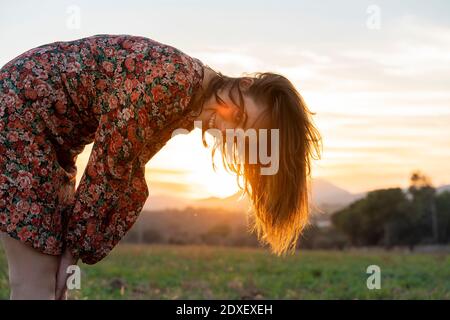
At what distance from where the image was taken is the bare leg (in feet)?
8.62

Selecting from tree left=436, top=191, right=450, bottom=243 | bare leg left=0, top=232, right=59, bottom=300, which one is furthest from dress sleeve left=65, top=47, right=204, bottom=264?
tree left=436, top=191, right=450, bottom=243

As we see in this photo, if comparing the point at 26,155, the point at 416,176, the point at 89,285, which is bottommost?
the point at 89,285

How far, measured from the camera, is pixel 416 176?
1894 cm

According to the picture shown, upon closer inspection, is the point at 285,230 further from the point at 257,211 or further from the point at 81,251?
the point at 81,251

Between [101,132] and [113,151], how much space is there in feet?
0.31

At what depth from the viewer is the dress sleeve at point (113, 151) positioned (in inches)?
106

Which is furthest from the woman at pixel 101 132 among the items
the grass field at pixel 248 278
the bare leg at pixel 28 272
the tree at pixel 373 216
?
the tree at pixel 373 216

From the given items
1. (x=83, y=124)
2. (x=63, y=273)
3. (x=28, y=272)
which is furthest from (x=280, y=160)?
(x=28, y=272)

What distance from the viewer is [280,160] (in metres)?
2.82

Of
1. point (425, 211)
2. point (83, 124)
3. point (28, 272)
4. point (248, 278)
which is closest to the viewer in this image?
point (28, 272)

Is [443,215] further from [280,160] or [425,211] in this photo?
[280,160]

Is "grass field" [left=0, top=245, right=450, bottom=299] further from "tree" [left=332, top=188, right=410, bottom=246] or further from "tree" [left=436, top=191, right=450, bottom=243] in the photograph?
"tree" [left=436, top=191, right=450, bottom=243]
